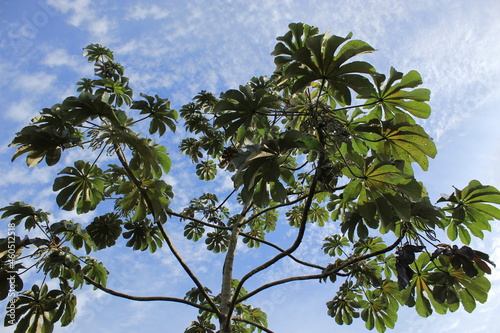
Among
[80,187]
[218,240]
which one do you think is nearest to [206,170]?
[218,240]

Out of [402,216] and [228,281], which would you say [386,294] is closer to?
[228,281]

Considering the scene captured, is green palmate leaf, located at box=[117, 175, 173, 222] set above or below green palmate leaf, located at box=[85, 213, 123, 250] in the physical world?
below

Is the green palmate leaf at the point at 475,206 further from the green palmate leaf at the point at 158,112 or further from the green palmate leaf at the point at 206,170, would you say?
the green palmate leaf at the point at 206,170

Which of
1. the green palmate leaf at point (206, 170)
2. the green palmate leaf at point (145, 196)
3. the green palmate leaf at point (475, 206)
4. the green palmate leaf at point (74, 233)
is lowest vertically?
the green palmate leaf at point (475, 206)

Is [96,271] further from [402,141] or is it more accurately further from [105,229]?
[402,141]

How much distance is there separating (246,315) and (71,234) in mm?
3199

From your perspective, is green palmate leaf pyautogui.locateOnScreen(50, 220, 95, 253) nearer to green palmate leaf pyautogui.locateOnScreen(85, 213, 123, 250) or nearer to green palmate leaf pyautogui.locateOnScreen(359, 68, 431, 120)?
green palmate leaf pyautogui.locateOnScreen(85, 213, 123, 250)

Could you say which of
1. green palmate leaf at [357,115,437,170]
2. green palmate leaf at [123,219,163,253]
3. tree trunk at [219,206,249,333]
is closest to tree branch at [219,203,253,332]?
tree trunk at [219,206,249,333]

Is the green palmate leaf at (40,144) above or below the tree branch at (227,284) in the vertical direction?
above

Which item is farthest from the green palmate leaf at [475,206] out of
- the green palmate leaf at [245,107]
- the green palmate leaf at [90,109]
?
the green palmate leaf at [90,109]

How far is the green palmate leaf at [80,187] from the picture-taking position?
3.43 m

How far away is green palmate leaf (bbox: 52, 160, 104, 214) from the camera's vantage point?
3.43m

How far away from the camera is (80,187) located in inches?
141

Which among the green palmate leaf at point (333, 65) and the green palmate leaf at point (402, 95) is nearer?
the green palmate leaf at point (333, 65)
